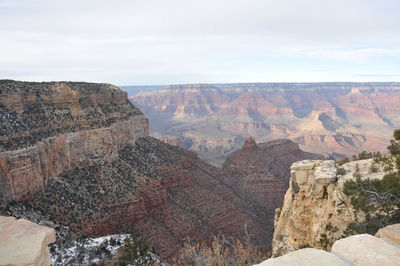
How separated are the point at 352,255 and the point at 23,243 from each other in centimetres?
821

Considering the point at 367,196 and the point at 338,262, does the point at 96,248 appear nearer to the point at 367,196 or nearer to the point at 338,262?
the point at 367,196

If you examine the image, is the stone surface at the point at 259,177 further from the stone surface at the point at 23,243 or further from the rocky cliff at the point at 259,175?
the stone surface at the point at 23,243

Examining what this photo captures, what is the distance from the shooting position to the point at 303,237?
63.1ft

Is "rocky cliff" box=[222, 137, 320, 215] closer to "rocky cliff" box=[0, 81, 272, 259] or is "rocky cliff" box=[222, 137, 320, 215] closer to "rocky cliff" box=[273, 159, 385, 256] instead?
"rocky cliff" box=[0, 81, 272, 259]

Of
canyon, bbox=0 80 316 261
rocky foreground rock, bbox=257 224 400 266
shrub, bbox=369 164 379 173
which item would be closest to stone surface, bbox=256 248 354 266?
rocky foreground rock, bbox=257 224 400 266

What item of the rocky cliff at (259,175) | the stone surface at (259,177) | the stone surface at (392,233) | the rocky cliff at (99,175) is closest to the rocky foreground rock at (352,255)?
the stone surface at (392,233)

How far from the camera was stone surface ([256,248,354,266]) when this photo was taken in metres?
7.68

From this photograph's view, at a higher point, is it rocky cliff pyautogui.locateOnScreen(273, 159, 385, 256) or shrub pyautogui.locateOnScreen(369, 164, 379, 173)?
shrub pyautogui.locateOnScreen(369, 164, 379, 173)

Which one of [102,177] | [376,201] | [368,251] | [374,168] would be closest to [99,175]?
[102,177]

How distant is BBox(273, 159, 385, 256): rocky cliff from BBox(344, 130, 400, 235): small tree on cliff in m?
1.45

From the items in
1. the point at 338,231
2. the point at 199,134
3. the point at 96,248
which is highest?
the point at 338,231

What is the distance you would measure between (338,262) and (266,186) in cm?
5692

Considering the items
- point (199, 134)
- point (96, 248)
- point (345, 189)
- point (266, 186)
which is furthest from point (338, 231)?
point (199, 134)

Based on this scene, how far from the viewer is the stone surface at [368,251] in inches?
324
